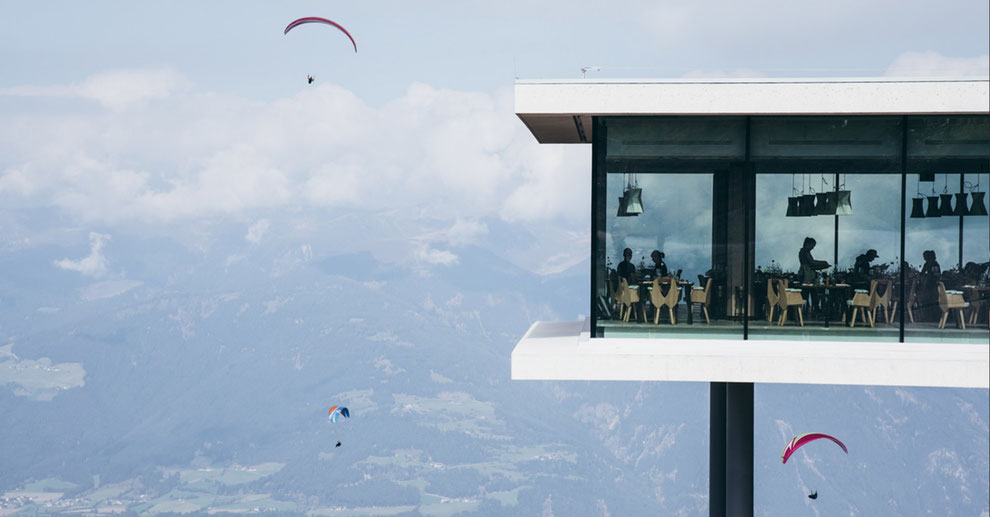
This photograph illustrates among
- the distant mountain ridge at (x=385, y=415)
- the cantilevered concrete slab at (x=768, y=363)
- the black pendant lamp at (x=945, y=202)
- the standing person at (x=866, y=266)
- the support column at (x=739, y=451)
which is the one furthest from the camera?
the distant mountain ridge at (x=385, y=415)

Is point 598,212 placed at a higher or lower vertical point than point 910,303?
higher

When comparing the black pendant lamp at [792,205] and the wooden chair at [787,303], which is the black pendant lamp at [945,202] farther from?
the wooden chair at [787,303]

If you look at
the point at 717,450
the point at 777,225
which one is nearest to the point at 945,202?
the point at 777,225

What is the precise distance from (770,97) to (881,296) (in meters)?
2.84

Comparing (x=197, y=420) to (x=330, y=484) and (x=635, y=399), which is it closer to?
(x=330, y=484)

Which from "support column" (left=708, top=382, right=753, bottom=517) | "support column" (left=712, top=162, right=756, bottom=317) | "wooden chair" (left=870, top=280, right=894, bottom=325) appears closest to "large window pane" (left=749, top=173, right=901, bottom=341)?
"wooden chair" (left=870, top=280, right=894, bottom=325)

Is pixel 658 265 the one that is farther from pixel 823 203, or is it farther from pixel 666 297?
pixel 823 203

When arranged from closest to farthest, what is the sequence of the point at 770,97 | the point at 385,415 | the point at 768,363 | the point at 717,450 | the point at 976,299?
the point at 768,363, the point at 770,97, the point at 976,299, the point at 717,450, the point at 385,415

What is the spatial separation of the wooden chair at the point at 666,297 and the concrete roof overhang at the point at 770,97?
206 centimetres

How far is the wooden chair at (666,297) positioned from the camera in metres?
12.3

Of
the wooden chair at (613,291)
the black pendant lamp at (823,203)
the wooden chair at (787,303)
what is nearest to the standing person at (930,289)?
the black pendant lamp at (823,203)

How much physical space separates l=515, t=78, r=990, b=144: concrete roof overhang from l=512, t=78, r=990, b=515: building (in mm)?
27

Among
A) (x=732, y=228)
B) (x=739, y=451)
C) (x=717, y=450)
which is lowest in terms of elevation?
(x=717, y=450)

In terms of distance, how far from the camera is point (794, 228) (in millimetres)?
12359
